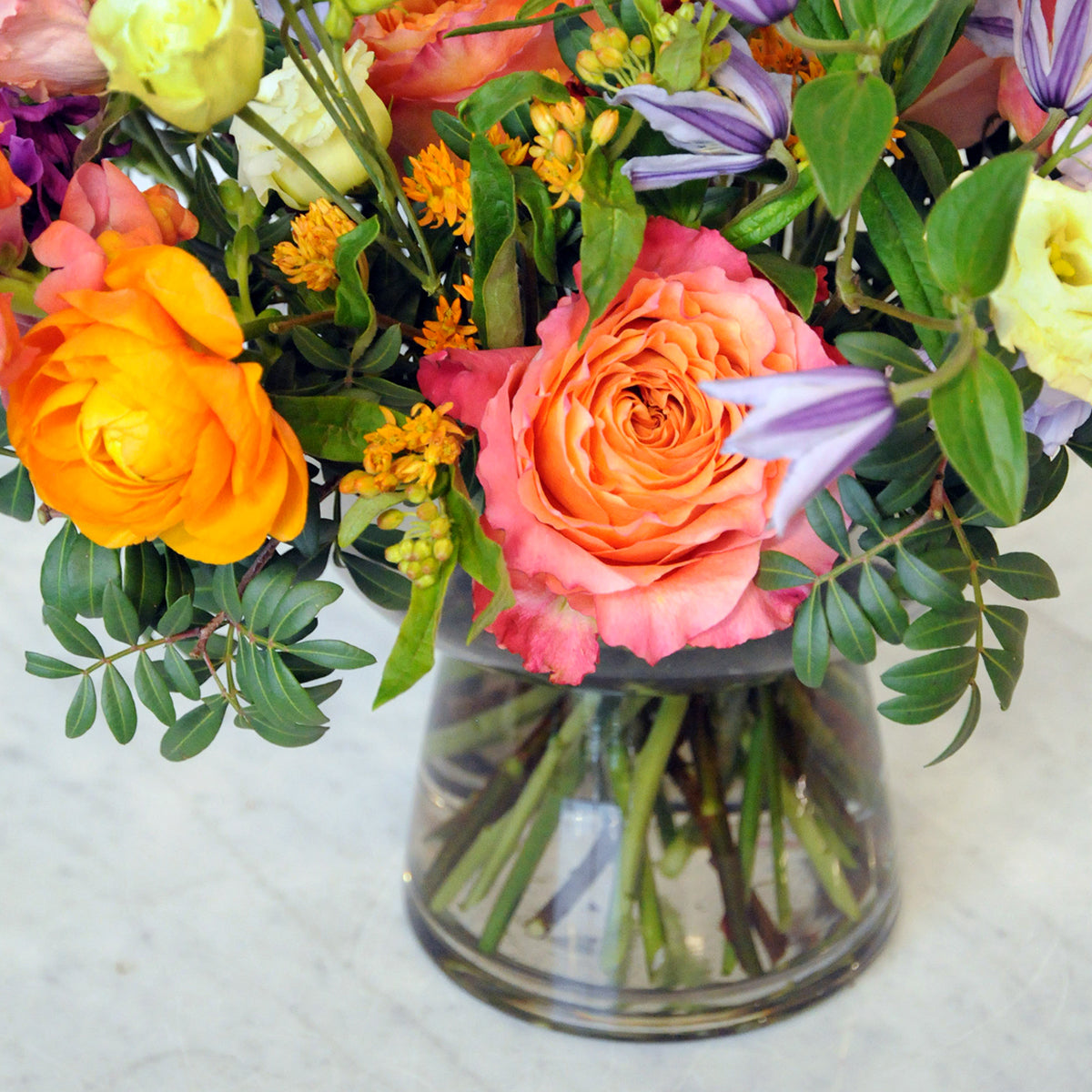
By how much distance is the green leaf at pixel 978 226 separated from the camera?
24 centimetres

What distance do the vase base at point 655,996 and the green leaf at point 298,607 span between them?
0.73 feet

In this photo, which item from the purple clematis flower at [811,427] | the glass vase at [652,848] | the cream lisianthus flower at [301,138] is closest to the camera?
the purple clematis flower at [811,427]

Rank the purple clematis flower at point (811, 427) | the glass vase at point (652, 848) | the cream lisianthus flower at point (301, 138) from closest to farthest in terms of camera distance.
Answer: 1. the purple clematis flower at point (811, 427)
2. the cream lisianthus flower at point (301, 138)
3. the glass vase at point (652, 848)

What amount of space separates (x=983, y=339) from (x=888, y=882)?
1.20ft

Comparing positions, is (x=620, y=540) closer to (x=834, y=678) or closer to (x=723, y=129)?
(x=723, y=129)

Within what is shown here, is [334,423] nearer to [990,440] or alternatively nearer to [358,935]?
[990,440]

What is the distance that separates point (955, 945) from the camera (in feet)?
1.87

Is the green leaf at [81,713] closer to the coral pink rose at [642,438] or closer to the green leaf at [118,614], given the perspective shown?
the green leaf at [118,614]

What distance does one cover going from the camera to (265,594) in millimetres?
379

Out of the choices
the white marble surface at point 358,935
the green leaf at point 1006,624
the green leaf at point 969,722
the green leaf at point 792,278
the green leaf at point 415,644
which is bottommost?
the white marble surface at point 358,935

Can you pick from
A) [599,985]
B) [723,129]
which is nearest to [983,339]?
[723,129]

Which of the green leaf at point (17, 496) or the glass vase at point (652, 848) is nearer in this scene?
the green leaf at point (17, 496)

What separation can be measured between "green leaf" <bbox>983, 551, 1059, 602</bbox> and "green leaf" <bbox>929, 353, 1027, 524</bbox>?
12 centimetres

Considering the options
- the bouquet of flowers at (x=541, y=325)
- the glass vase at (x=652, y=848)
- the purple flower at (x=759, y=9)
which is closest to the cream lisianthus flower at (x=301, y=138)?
the bouquet of flowers at (x=541, y=325)
